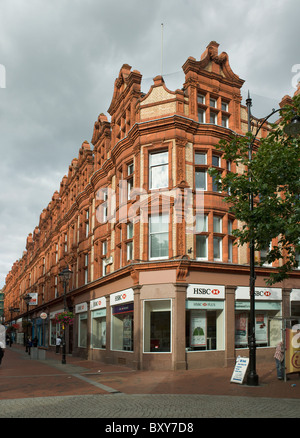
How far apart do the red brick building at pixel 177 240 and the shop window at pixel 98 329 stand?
206 mm

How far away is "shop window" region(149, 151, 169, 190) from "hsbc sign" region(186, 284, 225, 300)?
5.78m

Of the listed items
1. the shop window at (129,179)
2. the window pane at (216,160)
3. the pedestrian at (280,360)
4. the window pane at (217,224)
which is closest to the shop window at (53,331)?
the shop window at (129,179)

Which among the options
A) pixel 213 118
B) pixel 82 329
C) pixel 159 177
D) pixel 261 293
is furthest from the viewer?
pixel 82 329

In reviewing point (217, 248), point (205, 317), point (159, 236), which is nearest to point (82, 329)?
point (205, 317)

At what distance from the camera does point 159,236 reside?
74.0 ft

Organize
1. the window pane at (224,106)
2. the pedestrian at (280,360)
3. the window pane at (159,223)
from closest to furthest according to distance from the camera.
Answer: the pedestrian at (280,360), the window pane at (159,223), the window pane at (224,106)

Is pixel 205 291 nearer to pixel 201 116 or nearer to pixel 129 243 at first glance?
pixel 129 243

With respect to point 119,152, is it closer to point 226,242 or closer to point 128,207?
point 128,207

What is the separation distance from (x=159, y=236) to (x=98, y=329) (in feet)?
36.2

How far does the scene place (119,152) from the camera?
26.6 m

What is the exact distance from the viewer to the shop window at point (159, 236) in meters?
22.4

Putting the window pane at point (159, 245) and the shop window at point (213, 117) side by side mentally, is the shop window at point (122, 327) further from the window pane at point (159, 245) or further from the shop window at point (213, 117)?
the shop window at point (213, 117)

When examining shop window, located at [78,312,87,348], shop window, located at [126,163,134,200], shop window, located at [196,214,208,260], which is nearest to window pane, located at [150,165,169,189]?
shop window, located at [126,163,134,200]
